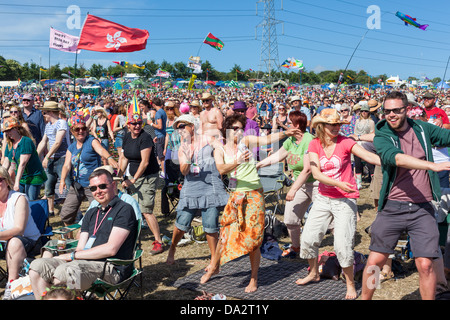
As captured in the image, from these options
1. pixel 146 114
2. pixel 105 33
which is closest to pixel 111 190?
pixel 146 114

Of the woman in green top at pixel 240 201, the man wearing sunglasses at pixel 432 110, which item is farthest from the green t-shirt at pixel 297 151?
the man wearing sunglasses at pixel 432 110

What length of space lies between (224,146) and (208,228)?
3.30 ft

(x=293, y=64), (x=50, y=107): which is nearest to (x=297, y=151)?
(x=50, y=107)

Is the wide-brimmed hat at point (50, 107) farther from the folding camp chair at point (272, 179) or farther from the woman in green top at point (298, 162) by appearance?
the woman in green top at point (298, 162)

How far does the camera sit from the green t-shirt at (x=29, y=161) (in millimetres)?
5815

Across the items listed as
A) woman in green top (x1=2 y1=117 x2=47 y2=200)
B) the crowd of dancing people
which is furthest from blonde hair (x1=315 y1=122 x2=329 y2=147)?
woman in green top (x1=2 y1=117 x2=47 y2=200)

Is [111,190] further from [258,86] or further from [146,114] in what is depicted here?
[258,86]

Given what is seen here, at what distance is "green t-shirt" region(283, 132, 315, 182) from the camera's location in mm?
5133

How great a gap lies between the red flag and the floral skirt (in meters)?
7.37

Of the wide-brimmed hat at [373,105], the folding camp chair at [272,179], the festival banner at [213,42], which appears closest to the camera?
the folding camp chair at [272,179]

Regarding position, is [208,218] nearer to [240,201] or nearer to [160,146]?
[240,201]

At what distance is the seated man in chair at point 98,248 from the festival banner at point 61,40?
1218cm

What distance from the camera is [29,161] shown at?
19.4ft

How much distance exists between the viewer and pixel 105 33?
1023cm
